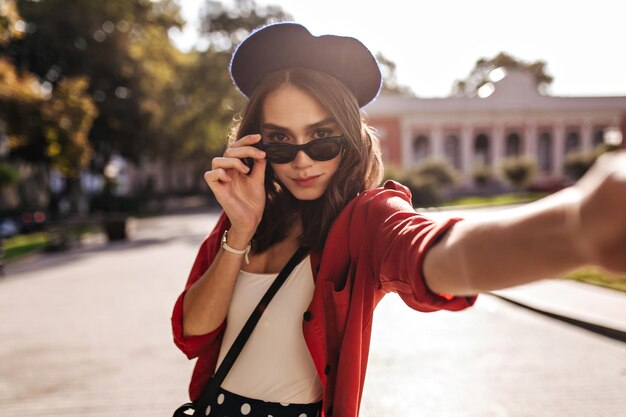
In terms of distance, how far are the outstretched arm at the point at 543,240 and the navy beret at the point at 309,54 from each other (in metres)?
0.76

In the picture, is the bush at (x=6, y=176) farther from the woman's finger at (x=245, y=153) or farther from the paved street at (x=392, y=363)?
the woman's finger at (x=245, y=153)

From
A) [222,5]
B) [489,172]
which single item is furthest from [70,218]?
[489,172]

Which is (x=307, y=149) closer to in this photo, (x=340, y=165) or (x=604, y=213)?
(x=340, y=165)

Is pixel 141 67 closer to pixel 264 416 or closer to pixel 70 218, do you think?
pixel 70 218

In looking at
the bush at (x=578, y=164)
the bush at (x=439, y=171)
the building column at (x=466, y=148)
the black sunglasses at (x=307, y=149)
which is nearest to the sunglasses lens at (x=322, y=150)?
the black sunglasses at (x=307, y=149)

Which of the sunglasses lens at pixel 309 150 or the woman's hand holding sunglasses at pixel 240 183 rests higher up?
the sunglasses lens at pixel 309 150

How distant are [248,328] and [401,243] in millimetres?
623

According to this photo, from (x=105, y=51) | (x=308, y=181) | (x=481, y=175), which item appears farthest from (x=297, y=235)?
(x=481, y=175)

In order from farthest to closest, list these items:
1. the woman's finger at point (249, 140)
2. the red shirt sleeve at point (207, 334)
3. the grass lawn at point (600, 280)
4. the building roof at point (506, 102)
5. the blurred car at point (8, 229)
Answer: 1. the building roof at point (506, 102)
2. the blurred car at point (8, 229)
3. the grass lawn at point (600, 280)
4. the red shirt sleeve at point (207, 334)
5. the woman's finger at point (249, 140)

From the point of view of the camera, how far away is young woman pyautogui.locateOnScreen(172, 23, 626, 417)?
133 cm

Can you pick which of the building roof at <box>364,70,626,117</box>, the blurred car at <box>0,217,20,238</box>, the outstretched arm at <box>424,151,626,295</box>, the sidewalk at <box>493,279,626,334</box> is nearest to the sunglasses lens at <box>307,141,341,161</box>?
the outstretched arm at <box>424,151,626,295</box>

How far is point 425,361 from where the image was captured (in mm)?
5340

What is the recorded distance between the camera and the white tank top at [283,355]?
4.85ft

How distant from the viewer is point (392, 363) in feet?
17.3
